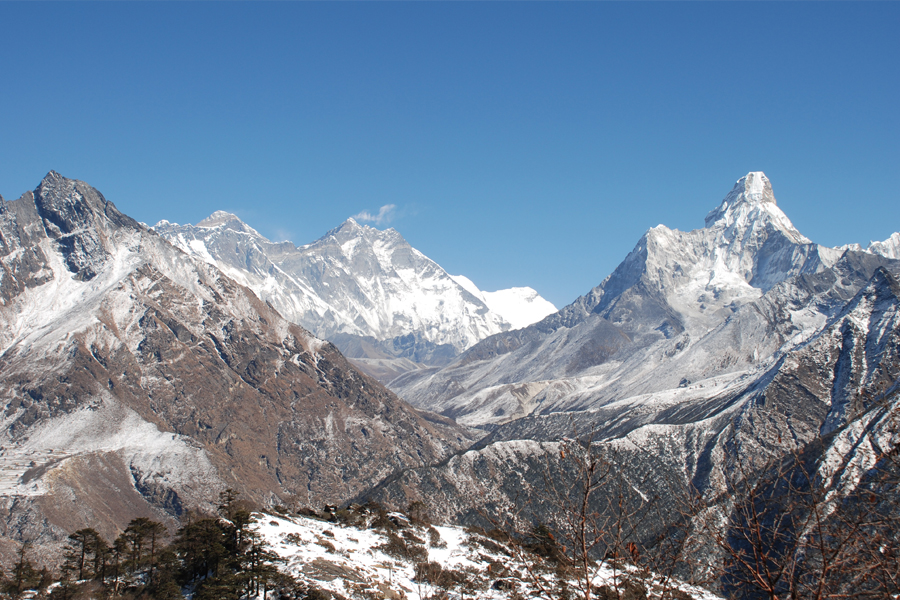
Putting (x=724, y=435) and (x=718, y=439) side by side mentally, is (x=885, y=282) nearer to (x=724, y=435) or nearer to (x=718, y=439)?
(x=718, y=439)

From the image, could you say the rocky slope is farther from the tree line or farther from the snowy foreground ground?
the tree line

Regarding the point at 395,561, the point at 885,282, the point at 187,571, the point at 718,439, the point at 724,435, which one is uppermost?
the point at 885,282

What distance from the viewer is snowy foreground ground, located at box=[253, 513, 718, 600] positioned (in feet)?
135

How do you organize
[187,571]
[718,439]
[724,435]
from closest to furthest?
1. [187,571]
2. [724,435]
3. [718,439]

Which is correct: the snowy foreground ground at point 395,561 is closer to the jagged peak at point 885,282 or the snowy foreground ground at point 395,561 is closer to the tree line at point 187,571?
the tree line at point 187,571

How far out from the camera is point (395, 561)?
49906mm

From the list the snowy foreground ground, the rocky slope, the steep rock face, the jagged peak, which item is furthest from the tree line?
the jagged peak

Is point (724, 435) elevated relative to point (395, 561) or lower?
elevated

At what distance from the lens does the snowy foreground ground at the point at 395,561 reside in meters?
41.2

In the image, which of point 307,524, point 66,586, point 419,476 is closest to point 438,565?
point 307,524

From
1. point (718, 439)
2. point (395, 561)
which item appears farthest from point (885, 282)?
point (395, 561)

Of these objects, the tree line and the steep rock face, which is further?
the steep rock face

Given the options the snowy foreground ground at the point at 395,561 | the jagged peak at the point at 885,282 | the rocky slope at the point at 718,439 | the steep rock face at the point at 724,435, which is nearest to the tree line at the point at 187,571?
the snowy foreground ground at the point at 395,561

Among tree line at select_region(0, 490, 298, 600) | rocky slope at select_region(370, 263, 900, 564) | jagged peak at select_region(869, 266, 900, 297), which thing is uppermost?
jagged peak at select_region(869, 266, 900, 297)
